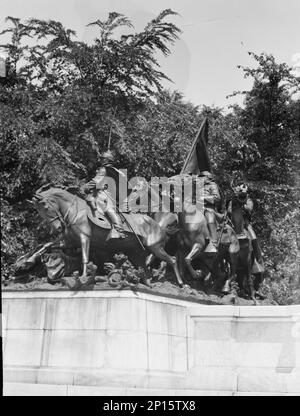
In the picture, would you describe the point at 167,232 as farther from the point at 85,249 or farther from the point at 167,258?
the point at 85,249

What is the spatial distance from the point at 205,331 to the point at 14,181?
10456 millimetres

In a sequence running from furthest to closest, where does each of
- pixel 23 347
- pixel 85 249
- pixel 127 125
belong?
1. pixel 127 125
2. pixel 85 249
3. pixel 23 347

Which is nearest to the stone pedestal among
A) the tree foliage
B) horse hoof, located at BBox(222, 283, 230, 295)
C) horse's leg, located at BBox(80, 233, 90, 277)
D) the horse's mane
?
horse's leg, located at BBox(80, 233, 90, 277)

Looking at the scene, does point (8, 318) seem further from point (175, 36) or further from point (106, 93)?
point (175, 36)

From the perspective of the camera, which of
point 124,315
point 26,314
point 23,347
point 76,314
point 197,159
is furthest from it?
point 197,159

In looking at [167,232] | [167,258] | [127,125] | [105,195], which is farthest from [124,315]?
[127,125]

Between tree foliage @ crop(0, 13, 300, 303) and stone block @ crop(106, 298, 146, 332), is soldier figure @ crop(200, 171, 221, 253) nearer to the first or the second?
stone block @ crop(106, 298, 146, 332)

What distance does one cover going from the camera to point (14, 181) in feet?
74.9

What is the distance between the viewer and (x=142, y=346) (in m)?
12.9

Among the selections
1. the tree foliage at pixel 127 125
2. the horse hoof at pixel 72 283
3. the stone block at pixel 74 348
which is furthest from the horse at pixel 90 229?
the tree foliage at pixel 127 125

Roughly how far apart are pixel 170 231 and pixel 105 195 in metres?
1.77

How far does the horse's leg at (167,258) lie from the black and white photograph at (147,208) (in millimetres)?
49

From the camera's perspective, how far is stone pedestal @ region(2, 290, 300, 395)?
1246 cm
